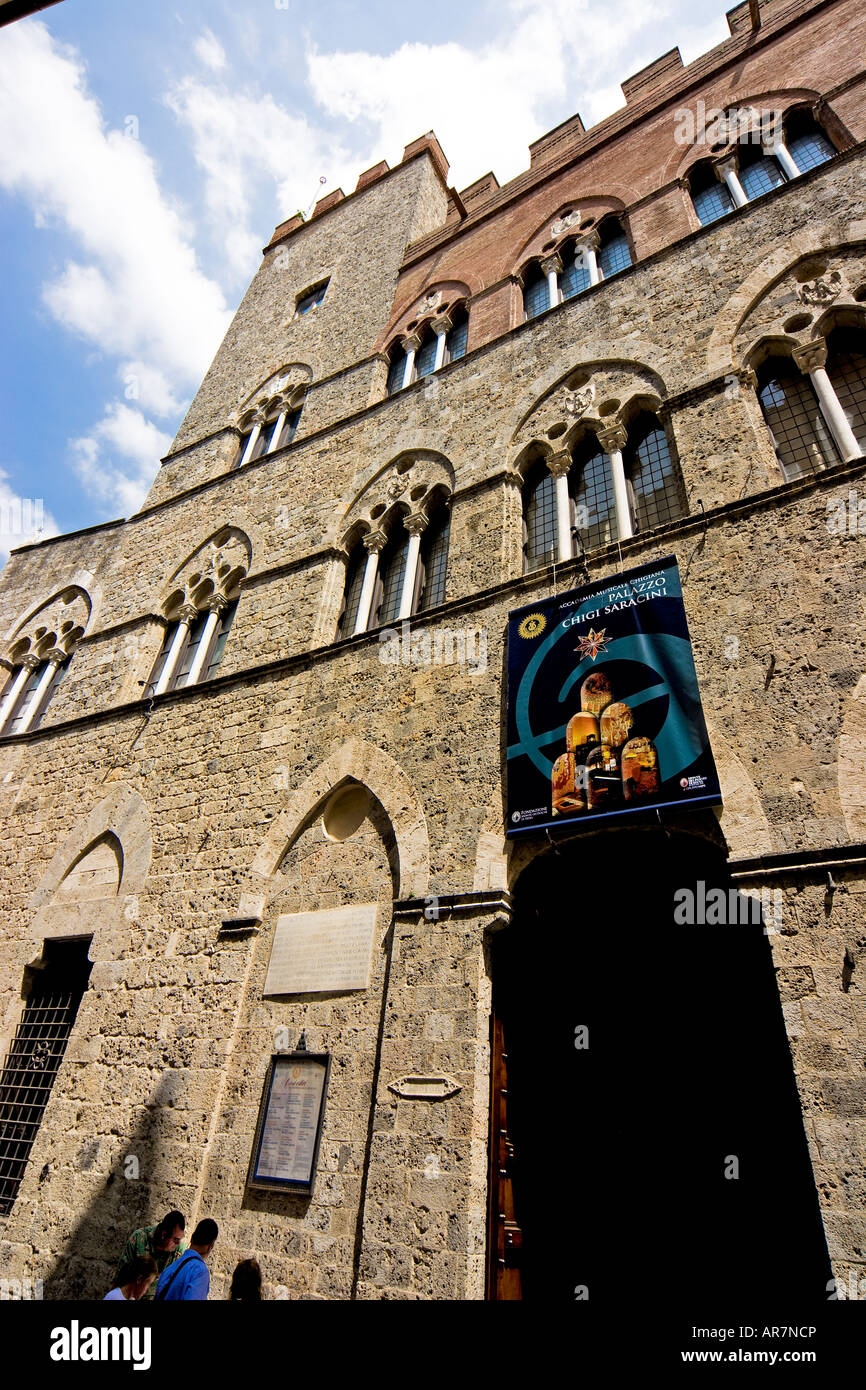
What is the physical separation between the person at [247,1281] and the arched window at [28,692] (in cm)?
946

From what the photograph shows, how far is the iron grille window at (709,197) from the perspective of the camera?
834 centimetres

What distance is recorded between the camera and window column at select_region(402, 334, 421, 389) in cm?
1097

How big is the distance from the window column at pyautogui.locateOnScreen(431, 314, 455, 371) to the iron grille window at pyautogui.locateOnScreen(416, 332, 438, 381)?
0.10 meters

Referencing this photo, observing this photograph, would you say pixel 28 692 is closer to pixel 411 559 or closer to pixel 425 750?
pixel 411 559

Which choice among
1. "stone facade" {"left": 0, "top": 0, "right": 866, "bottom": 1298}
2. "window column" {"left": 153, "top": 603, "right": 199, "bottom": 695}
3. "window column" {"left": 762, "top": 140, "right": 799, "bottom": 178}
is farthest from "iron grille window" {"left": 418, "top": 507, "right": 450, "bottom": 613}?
"window column" {"left": 762, "top": 140, "right": 799, "bottom": 178}

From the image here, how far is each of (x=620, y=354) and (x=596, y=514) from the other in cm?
197

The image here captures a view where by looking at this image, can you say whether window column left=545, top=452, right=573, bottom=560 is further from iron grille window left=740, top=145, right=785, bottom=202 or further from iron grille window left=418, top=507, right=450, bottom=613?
iron grille window left=740, top=145, right=785, bottom=202

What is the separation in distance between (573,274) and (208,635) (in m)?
7.31

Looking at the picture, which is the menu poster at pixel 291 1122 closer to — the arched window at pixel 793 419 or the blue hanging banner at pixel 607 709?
the blue hanging banner at pixel 607 709

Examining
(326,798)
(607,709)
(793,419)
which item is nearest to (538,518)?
(793,419)

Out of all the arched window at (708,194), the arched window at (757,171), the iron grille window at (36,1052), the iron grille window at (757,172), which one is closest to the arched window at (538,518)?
the arched window at (708,194)

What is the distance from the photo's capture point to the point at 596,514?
22.9ft

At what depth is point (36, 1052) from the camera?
7.76 m
